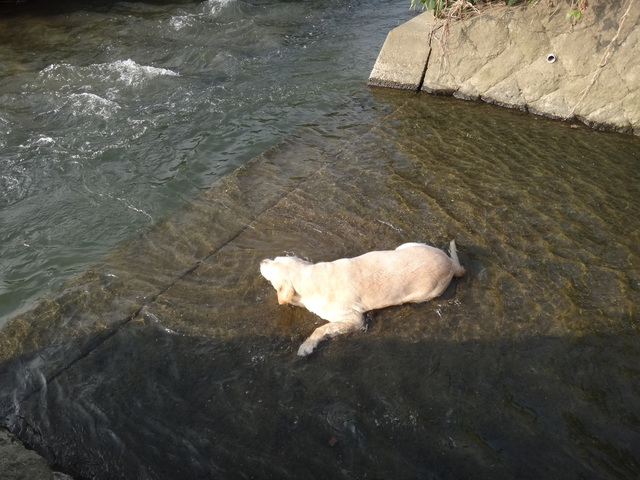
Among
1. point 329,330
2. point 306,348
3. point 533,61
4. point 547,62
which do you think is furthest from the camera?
point 533,61

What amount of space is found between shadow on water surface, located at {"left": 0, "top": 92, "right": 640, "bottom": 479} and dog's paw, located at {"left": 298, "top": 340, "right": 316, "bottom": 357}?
70mm

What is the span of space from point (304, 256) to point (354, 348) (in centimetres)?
129

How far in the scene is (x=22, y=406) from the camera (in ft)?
13.8

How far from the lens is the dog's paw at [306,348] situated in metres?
4.49

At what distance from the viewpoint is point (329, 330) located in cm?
462

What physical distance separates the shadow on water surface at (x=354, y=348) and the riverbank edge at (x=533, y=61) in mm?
1632

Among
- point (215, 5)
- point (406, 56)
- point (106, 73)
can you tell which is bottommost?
point (106, 73)

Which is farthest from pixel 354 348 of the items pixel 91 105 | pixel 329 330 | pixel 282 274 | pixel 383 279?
pixel 91 105

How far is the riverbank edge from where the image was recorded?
775 cm

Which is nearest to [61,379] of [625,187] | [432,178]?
[432,178]

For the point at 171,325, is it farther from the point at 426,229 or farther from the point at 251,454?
the point at 426,229

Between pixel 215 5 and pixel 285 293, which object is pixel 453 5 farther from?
pixel 215 5

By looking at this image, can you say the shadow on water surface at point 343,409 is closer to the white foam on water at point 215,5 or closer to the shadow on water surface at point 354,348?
the shadow on water surface at point 354,348

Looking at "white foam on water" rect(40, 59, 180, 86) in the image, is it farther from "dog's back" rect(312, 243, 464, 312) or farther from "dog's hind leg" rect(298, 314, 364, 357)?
"dog's hind leg" rect(298, 314, 364, 357)
